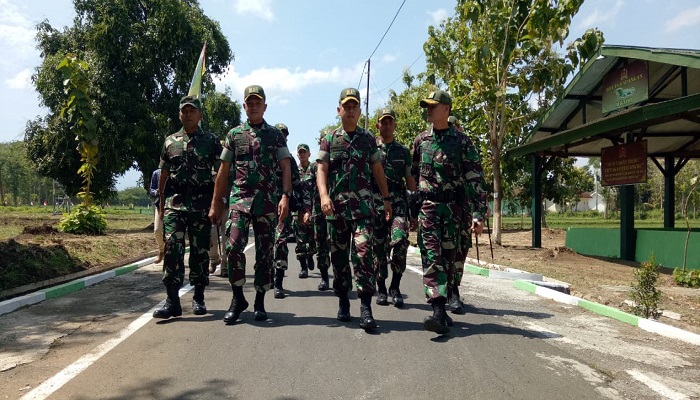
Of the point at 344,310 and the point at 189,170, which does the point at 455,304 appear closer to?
the point at 344,310

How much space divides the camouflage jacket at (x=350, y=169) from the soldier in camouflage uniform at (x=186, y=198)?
48.1 inches

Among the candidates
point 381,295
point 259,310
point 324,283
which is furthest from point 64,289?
point 381,295

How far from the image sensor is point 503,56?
14586 mm

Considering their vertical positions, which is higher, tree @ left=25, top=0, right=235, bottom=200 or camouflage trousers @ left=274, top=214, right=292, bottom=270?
tree @ left=25, top=0, right=235, bottom=200

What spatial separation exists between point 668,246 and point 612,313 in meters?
7.19

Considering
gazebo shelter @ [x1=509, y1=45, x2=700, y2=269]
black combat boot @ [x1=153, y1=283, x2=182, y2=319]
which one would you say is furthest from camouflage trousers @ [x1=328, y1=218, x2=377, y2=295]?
gazebo shelter @ [x1=509, y1=45, x2=700, y2=269]

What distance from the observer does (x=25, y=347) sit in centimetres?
417

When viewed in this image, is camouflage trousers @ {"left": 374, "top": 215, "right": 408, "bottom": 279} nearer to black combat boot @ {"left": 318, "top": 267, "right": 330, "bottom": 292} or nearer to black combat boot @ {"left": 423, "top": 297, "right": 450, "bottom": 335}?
black combat boot @ {"left": 423, "top": 297, "right": 450, "bottom": 335}

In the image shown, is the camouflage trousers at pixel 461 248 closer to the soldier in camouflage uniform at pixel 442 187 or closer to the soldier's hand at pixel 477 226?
the soldier's hand at pixel 477 226

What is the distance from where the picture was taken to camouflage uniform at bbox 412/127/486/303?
4859 millimetres

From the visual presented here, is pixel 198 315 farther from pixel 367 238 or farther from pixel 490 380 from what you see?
pixel 490 380

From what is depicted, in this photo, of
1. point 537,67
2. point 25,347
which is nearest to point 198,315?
point 25,347

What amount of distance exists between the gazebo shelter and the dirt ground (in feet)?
2.72

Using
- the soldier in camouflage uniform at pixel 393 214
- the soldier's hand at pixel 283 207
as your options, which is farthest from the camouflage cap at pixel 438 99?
the soldier's hand at pixel 283 207
